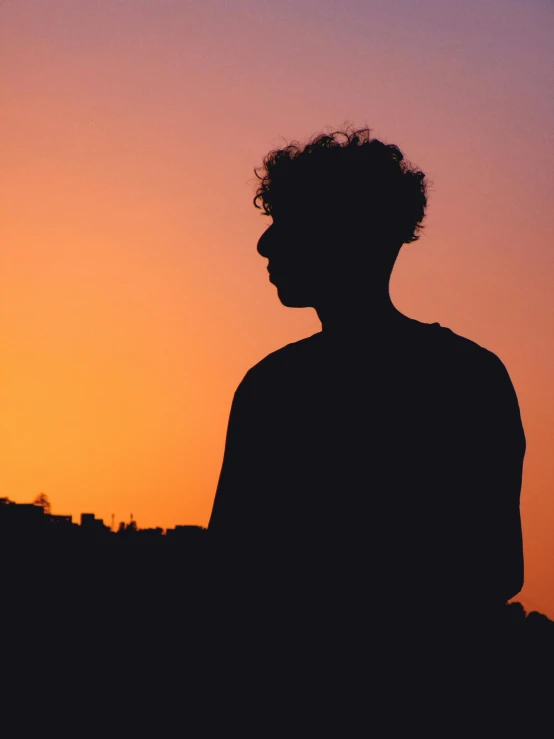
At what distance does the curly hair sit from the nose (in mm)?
105

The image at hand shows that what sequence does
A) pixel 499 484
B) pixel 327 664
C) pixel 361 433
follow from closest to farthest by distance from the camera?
pixel 327 664, pixel 499 484, pixel 361 433

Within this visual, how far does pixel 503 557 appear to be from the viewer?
2.71 m

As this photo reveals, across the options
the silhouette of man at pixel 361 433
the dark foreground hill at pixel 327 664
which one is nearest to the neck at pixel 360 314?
the silhouette of man at pixel 361 433

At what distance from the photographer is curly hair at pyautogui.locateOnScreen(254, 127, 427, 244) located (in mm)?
3184

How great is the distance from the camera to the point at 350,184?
10.6ft

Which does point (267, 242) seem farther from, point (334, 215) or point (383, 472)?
point (383, 472)

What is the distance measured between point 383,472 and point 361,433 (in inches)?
5.7

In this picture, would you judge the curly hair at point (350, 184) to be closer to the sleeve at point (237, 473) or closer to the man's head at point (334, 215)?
the man's head at point (334, 215)

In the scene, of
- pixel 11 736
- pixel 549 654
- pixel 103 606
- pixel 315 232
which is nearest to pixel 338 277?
pixel 315 232

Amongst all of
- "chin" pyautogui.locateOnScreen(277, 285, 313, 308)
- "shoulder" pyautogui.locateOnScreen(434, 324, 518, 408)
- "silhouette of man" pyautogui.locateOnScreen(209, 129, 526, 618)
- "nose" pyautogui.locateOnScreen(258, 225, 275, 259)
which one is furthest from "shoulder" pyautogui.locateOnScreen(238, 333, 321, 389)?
"shoulder" pyautogui.locateOnScreen(434, 324, 518, 408)

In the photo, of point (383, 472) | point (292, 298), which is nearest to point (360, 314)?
point (292, 298)

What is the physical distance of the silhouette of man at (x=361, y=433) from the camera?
270 cm

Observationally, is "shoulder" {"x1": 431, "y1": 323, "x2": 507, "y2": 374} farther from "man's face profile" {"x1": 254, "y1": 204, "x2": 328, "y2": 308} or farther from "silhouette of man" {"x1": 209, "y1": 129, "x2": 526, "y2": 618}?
"man's face profile" {"x1": 254, "y1": 204, "x2": 328, "y2": 308}

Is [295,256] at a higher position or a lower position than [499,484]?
higher
